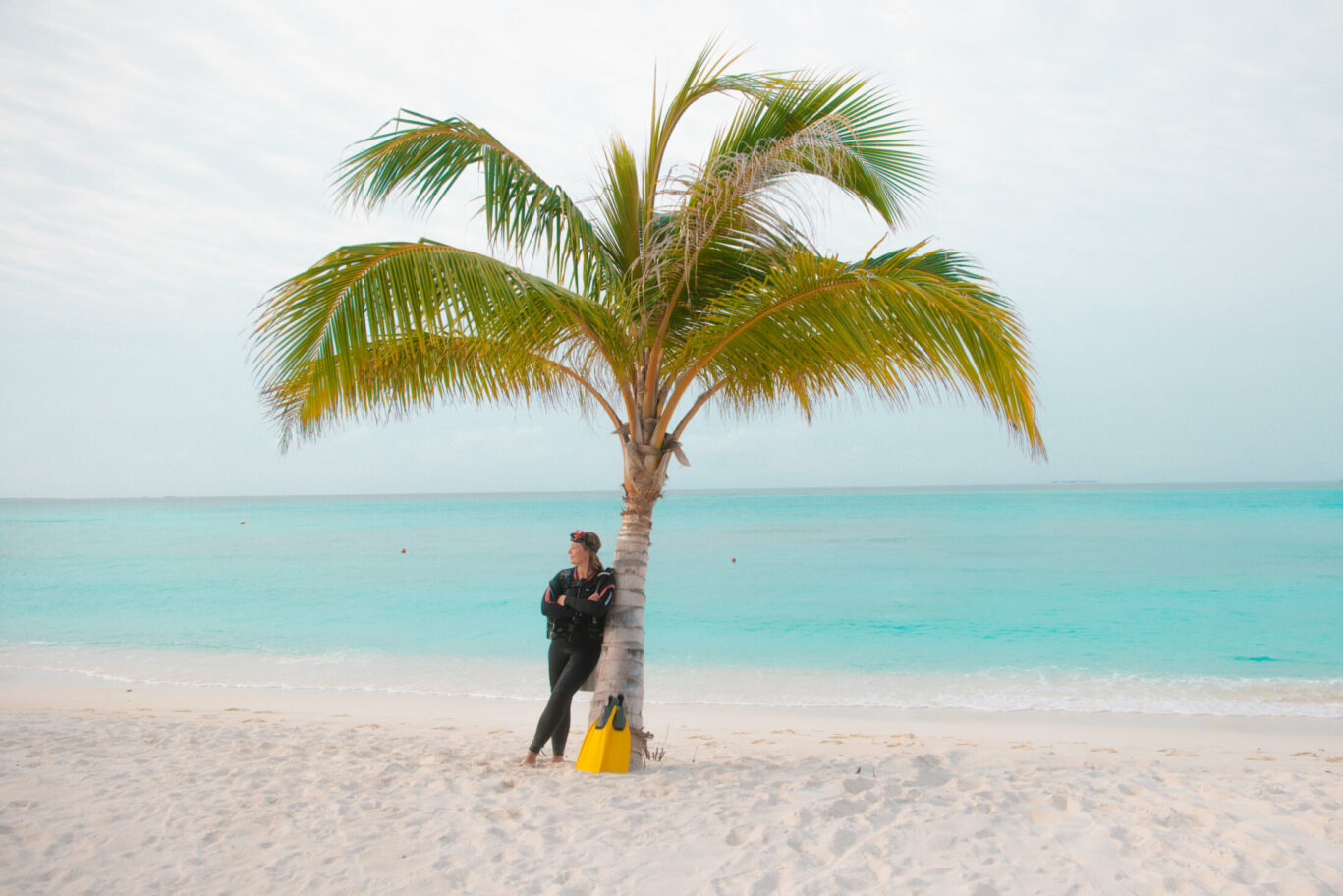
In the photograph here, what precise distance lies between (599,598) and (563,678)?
0.59 metres

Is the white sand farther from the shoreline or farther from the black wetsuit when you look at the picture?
the shoreline

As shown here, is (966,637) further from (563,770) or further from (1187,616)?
(563,770)

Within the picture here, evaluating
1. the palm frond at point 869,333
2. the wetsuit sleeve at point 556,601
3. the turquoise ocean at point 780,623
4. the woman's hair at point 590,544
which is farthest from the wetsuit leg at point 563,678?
the turquoise ocean at point 780,623

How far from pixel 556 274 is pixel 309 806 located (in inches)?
135

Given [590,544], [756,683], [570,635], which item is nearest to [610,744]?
[570,635]

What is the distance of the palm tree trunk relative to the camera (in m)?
4.82

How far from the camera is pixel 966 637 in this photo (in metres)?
13.6

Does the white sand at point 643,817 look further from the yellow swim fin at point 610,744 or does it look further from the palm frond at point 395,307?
the palm frond at point 395,307

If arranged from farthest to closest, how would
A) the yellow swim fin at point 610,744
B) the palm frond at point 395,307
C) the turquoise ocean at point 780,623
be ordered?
1. the turquoise ocean at point 780,623
2. the yellow swim fin at point 610,744
3. the palm frond at point 395,307

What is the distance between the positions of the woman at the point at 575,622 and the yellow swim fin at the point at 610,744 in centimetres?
28

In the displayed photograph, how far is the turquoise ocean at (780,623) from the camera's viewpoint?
399 inches

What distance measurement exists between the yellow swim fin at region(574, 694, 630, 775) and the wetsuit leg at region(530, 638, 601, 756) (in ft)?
0.87

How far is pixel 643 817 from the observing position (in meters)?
3.93

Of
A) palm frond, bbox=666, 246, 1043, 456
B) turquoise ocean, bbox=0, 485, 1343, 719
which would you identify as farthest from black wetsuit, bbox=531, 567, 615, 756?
turquoise ocean, bbox=0, 485, 1343, 719
